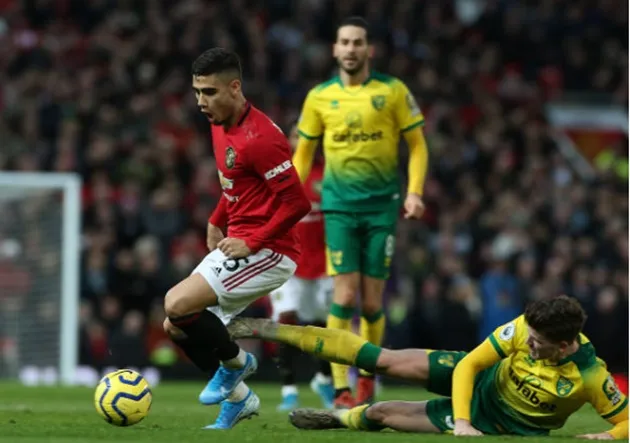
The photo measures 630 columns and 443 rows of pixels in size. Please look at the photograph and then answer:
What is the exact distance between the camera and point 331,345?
25.0 feet

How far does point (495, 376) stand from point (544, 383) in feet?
0.89

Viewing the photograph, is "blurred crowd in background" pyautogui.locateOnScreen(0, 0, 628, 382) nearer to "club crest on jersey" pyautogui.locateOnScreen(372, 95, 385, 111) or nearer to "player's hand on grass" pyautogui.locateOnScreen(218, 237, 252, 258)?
"club crest on jersey" pyautogui.locateOnScreen(372, 95, 385, 111)

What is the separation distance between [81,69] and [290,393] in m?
9.12

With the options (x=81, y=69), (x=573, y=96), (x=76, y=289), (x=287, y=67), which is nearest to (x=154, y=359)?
(x=76, y=289)

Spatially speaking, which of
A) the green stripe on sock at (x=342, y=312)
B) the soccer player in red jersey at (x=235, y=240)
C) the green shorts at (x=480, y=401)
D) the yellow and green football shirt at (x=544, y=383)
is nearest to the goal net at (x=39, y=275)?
the green stripe on sock at (x=342, y=312)

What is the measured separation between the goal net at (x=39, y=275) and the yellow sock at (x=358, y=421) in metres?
7.92

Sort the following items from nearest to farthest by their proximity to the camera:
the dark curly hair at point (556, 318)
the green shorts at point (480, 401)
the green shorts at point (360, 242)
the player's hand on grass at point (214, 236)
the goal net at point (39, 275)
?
the dark curly hair at point (556, 318), the green shorts at point (480, 401), the player's hand on grass at point (214, 236), the green shorts at point (360, 242), the goal net at point (39, 275)

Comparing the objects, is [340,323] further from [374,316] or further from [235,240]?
[235,240]

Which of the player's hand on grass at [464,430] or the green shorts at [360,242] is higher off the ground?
the green shorts at [360,242]

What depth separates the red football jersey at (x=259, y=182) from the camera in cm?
775

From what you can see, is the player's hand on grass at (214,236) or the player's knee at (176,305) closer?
the player's knee at (176,305)

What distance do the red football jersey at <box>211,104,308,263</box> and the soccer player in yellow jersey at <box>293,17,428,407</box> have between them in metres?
2.02

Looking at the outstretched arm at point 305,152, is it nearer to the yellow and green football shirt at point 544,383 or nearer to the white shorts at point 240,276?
the white shorts at point 240,276

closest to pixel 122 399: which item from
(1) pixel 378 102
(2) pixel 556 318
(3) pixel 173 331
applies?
(3) pixel 173 331
